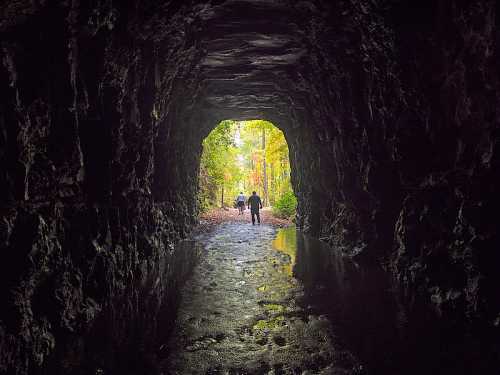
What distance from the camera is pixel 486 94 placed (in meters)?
4.97

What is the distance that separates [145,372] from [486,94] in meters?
5.19

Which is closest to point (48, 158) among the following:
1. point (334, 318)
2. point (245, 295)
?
point (245, 295)

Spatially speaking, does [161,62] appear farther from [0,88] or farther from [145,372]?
[145,372]

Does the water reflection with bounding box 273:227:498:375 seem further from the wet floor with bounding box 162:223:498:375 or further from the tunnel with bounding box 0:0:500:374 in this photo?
the tunnel with bounding box 0:0:500:374

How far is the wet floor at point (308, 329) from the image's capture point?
14.1ft

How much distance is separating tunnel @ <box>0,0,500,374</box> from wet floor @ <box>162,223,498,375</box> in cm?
33

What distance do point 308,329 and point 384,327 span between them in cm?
106

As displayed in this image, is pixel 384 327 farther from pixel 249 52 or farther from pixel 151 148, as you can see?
pixel 249 52

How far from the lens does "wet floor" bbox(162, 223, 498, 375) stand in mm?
4293

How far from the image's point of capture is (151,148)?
10.4m

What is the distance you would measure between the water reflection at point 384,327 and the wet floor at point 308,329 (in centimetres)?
1

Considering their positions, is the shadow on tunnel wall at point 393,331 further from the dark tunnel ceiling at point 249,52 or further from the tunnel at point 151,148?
the dark tunnel ceiling at point 249,52

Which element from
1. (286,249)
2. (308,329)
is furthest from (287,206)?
(308,329)

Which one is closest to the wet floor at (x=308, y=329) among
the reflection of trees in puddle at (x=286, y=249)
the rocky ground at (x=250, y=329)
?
the rocky ground at (x=250, y=329)
